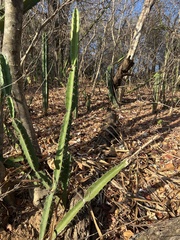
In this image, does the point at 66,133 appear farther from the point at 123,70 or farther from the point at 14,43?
the point at 123,70

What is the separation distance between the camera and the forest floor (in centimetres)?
157

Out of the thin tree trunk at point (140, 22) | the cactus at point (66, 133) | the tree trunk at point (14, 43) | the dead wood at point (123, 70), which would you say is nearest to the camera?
the cactus at point (66, 133)

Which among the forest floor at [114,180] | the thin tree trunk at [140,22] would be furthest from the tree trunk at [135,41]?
the forest floor at [114,180]

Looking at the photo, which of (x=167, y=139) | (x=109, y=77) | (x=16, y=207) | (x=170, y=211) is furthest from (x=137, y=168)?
(x=109, y=77)

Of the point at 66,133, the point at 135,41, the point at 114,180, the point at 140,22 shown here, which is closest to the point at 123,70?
the point at 135,41

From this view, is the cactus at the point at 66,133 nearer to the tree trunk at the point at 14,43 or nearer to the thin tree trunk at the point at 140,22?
the tree trunk at the point at 14,43

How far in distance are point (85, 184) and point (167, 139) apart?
98cm

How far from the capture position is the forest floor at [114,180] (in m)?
1.57

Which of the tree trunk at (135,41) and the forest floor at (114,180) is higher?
the tree trunk at (135,41)

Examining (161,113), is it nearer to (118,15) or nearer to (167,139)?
(167,139)

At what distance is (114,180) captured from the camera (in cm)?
182

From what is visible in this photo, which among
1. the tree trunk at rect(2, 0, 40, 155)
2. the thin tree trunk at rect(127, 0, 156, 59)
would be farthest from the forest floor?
the thin tree trunk at rect(127, 0, 156, 59)

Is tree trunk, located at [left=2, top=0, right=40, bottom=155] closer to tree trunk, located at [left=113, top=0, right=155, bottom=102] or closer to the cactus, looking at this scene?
the cactus

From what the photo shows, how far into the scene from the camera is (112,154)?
209 cm
